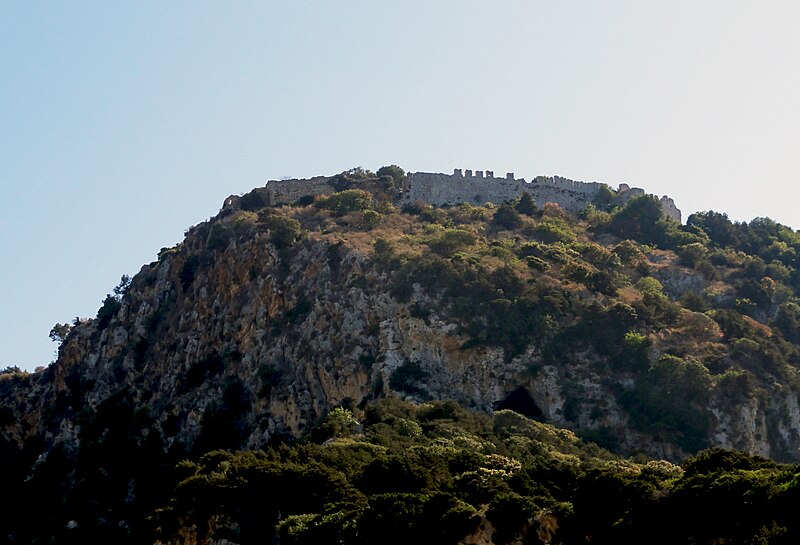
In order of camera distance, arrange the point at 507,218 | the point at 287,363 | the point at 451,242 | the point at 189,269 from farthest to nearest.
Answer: the point at 507,218
the point at 189,269
the point at 451,242
the point at 287,363

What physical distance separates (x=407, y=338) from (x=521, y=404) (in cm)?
609

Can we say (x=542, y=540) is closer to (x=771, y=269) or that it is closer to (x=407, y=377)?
(x=407, y=377)

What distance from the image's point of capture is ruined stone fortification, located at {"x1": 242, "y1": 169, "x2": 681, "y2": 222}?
3263 inches

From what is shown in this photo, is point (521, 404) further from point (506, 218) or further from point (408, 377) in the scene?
point (506, 218)

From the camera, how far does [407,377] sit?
5759 cm

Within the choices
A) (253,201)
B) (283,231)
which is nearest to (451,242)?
(283,231)

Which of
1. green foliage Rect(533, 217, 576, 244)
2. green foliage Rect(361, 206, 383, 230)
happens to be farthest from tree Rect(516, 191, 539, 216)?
green foliage Rect(361, 206, 383, 230)

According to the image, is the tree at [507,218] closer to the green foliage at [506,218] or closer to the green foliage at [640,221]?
the green foliage at [506,218]

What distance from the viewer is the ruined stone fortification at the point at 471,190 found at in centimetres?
8288

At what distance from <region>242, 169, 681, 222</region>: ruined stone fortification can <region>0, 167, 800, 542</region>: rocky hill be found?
474 mm

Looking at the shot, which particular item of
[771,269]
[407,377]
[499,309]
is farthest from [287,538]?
[771,269]

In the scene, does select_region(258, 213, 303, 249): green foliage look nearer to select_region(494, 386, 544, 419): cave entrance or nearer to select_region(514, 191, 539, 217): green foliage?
select_region(514, 191, 539, 217): green foliage

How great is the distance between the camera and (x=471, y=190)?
86.1 m

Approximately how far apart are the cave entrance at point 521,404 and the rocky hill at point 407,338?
Answer: 10 cm
